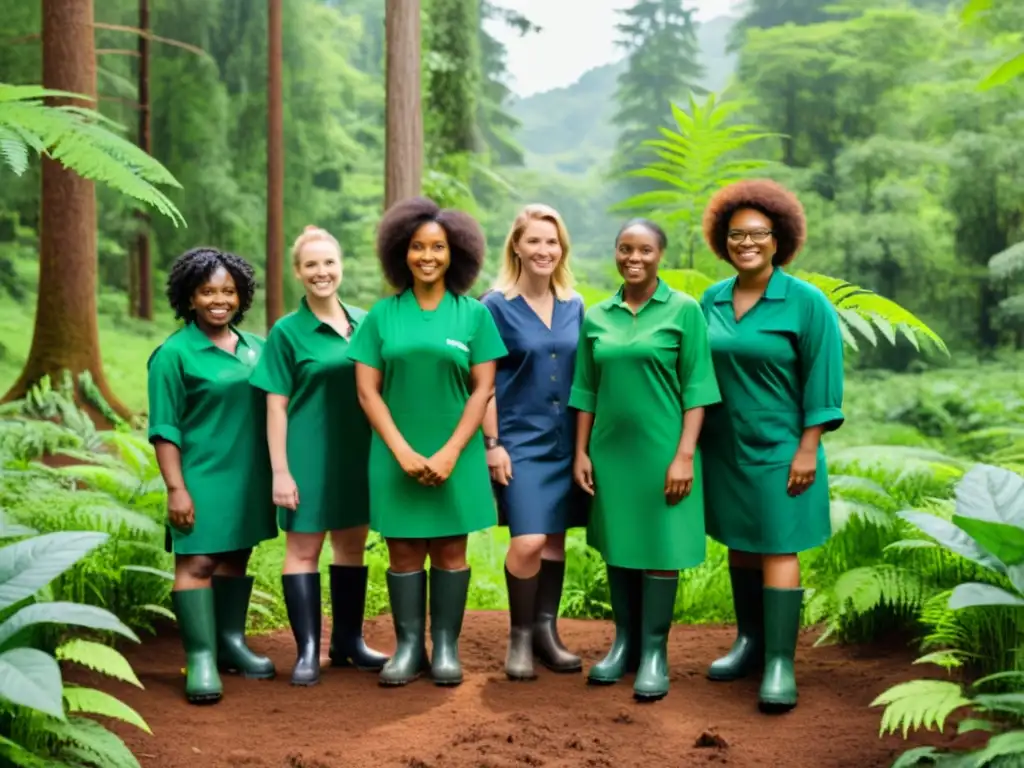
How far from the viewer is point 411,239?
4.28m

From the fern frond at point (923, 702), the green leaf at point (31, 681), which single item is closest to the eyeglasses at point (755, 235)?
the fern frond at point (923, 702)

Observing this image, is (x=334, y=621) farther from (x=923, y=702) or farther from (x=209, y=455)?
(x=923, y=702)

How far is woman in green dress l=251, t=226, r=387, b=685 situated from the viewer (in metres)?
4.30

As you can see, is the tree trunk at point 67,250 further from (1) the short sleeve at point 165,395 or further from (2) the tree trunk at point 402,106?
(1) the short sleeve at point 165,395

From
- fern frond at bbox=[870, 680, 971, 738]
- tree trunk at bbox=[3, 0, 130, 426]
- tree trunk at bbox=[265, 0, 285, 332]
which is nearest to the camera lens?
fern frond at bbox=[870, 680, 971, 738]

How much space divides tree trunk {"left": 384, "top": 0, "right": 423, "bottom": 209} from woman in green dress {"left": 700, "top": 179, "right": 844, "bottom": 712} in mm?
4861

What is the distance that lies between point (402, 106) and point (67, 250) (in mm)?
3057

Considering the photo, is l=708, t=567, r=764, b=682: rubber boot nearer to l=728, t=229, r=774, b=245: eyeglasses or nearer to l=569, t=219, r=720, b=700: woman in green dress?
l=569, t=219, r=720, b=700: woman in green dress

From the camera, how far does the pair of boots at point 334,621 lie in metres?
4.38

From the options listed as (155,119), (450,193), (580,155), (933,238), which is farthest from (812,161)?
(580,155)

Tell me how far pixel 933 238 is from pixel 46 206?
14.2 m

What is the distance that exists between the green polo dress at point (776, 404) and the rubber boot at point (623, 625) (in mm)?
451

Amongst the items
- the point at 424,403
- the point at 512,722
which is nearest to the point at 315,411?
the point at 424,403

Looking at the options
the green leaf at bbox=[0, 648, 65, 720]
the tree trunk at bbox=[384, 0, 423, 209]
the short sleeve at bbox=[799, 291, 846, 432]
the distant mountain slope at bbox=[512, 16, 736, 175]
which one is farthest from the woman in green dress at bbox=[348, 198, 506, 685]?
the distant mountain slope at bbox=[512, 16, 736, 175]
